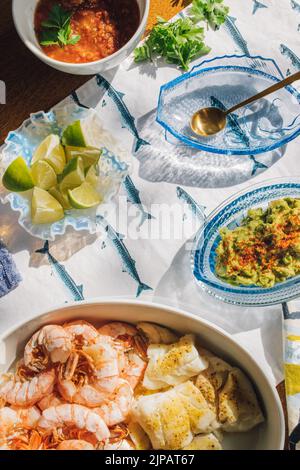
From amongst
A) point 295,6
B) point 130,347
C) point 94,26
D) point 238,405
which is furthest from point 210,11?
point 238,405

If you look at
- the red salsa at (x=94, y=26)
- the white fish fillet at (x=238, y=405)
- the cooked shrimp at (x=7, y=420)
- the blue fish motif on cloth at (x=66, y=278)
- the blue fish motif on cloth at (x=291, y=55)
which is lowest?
the white fish fillet at (x=238, y=405)

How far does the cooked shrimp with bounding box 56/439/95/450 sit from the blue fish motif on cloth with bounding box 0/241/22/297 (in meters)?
0.51

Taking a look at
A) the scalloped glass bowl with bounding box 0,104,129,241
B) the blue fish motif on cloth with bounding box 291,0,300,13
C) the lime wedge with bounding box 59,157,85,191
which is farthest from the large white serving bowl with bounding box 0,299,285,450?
the blue fish motif on cloth with bounding box 291,0,300,13

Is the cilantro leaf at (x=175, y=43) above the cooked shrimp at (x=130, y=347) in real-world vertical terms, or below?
above

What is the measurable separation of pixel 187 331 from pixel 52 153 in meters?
0.71

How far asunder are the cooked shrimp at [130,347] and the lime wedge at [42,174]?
1.61 ft

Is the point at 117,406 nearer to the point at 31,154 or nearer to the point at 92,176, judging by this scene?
the point at 92,176

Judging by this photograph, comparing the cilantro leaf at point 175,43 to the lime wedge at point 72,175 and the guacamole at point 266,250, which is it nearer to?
the lime wedge at point 72,175

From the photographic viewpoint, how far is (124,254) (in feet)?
6.50

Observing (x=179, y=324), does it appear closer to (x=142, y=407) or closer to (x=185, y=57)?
(x=142, y=407)

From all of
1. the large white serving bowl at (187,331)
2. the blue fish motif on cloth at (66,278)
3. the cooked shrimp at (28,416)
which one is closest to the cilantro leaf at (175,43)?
the blue fish motif on cloth at (66,278)

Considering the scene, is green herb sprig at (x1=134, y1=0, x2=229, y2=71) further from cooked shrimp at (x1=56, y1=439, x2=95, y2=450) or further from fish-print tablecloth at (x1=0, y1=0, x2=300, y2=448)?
cooked shrimp at (x1=56, y1=439, x2=95, y2=450)

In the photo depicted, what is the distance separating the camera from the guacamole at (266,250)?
187cm

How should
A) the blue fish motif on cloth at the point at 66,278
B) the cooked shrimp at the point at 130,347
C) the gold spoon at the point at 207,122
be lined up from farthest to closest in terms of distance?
the gold spoon at the point at 207,122 → the blue fish motif on cloth at the point at 66,278 → the cooked shrimp at the point at 130,347
